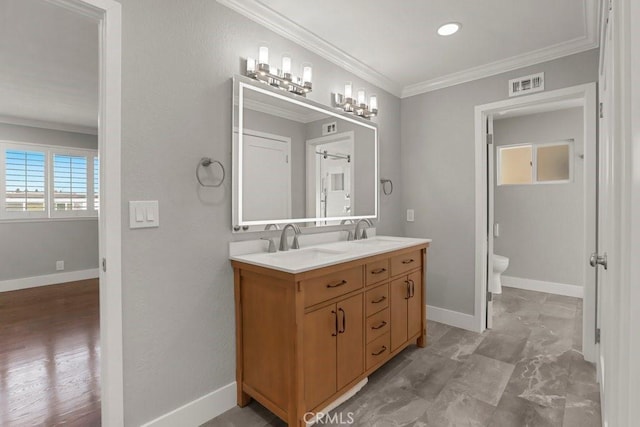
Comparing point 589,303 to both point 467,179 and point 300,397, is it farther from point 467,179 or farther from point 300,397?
point 300,397

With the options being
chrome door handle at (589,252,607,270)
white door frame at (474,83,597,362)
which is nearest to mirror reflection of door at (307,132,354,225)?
white door frame at (474,83,597,362)

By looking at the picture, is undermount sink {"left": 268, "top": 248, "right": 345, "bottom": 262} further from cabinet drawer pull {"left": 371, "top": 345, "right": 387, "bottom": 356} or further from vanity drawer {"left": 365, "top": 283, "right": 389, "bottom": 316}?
cabinet drawer pull {"left": 371, "top": 345, "right": 387, "bottom": 356}

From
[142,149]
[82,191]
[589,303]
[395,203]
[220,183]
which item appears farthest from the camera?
[82,191]

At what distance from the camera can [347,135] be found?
2750mm

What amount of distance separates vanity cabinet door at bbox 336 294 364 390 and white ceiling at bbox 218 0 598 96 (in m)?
1.84

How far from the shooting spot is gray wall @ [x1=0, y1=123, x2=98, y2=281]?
4.51 metres

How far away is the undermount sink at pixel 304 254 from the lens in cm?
183

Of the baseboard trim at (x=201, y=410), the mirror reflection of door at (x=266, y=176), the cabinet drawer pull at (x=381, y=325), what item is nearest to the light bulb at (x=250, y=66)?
the mirror reflection of door at (x=266, y=176)

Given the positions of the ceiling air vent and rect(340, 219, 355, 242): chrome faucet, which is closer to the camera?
the ceiling air vent

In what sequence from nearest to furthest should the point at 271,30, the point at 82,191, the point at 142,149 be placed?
the point at 142,149, the point at 271,30, the point at 82,191

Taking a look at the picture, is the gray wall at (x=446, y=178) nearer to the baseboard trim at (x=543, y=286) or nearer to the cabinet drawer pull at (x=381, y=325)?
the cabinet drawer pull at (x=381, y=325)

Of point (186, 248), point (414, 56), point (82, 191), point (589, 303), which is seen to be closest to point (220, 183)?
point (186, 248)

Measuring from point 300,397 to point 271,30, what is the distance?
87.7 inches

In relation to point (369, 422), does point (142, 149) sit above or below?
above
